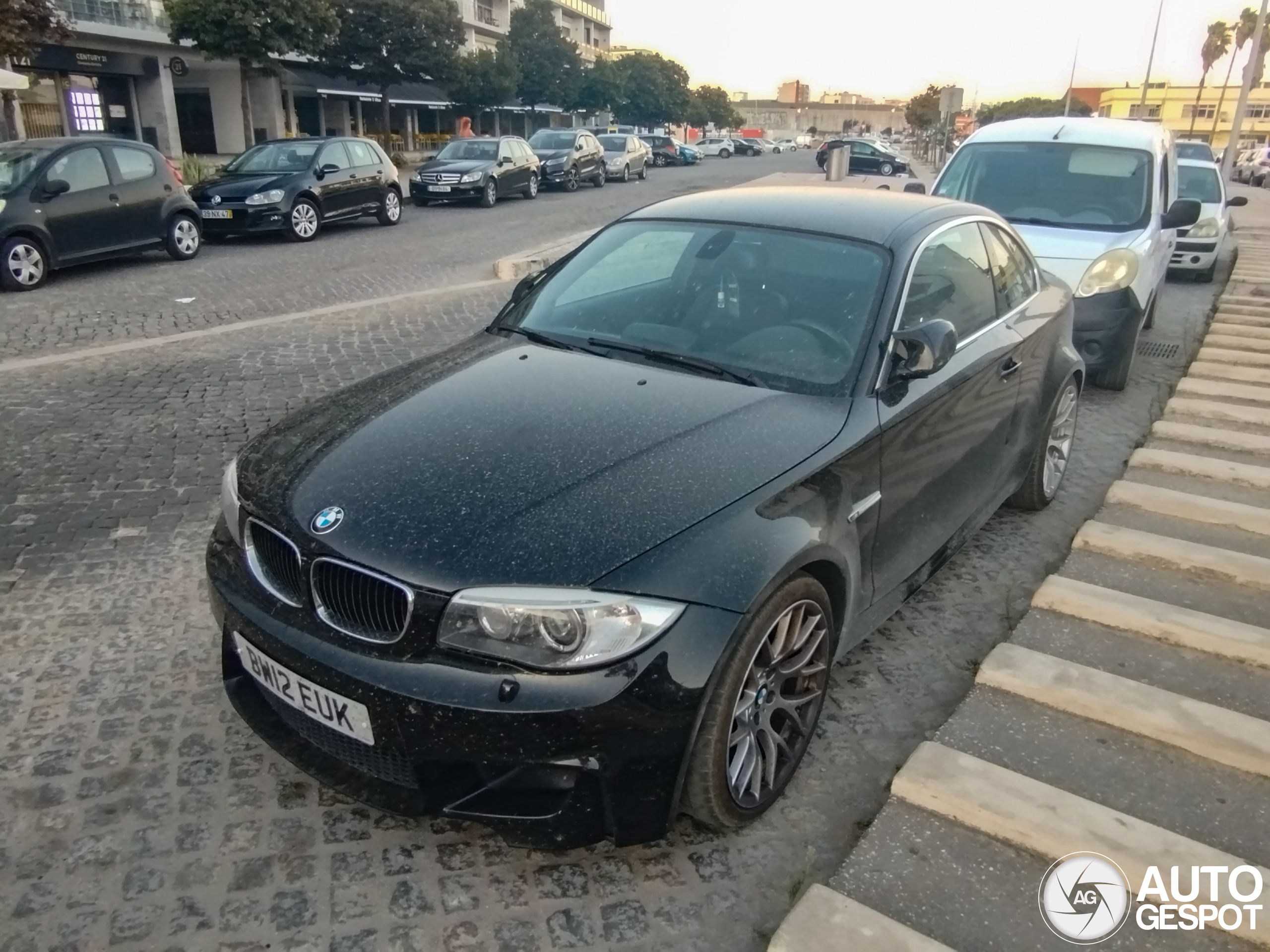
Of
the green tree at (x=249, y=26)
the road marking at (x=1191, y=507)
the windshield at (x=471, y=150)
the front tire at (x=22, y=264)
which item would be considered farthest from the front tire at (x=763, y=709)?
the green tree at (x=249, y=26)

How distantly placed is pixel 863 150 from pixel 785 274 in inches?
1625

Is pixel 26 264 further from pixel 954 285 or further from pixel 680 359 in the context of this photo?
pixel 954 285

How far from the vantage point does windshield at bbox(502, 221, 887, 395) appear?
3268 millimetres

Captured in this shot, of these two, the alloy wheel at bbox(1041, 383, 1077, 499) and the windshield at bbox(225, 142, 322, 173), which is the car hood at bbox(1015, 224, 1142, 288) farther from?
the windshield at bbox(225, 142, 322, 173)

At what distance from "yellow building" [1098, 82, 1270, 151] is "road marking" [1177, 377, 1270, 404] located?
98024 millimetres

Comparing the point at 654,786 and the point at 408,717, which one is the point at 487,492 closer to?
the point at 408,717

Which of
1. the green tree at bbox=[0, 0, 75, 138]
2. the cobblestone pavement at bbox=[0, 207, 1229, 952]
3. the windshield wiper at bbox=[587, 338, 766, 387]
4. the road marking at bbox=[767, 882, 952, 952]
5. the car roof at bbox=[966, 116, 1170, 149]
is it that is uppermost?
the green tree at bbox=[0, 0, 75, 138]

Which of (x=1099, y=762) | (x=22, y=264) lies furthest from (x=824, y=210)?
(x=22, y=264)

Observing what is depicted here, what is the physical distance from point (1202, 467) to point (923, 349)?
9.65 feet

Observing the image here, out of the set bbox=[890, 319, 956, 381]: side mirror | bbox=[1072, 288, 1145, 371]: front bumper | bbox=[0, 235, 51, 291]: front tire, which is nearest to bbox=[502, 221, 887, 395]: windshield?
bbox=[890, 319, 956, 381]: side mirror

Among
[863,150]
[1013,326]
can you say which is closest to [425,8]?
[863,150]

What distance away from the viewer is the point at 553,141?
1042 inches

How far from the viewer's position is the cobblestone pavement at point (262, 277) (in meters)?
8.71

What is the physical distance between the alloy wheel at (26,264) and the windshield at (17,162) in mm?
648
